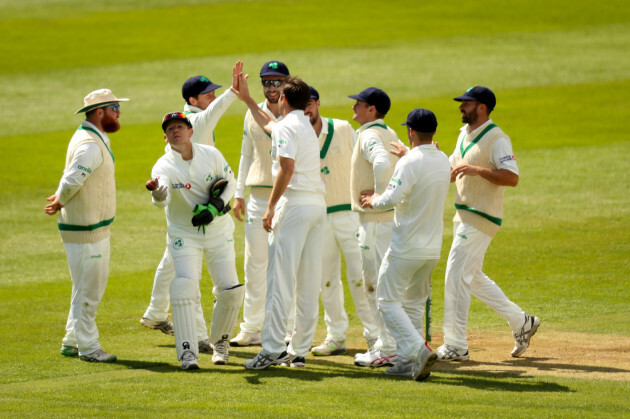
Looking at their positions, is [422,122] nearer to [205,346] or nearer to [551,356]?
[551,356]

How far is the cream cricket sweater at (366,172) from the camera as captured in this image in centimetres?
878

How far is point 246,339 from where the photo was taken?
9953mm

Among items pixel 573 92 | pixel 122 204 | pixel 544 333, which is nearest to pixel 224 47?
pixel 573 92

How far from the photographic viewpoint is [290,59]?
27641 millimetres

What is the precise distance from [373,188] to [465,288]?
4.34 feet

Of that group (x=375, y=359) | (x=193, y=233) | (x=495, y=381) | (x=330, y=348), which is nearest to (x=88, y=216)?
(x=193, y=233)

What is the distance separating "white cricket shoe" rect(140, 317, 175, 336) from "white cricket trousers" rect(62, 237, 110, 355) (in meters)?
1.02

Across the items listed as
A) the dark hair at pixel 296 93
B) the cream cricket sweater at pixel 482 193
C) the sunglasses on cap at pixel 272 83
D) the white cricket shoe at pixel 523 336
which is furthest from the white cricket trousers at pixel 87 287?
the white cricket shoe at pixel 523 336

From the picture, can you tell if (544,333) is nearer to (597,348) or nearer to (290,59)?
(597,348)

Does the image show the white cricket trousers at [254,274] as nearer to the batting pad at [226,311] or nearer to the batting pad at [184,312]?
the batting pad at [226,311]

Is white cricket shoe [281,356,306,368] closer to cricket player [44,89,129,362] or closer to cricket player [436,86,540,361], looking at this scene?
cricket player [436,86,540,361]

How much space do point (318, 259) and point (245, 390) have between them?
4.81ft

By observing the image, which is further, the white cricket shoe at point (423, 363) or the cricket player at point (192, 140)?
the cricket player at point (192, 140)

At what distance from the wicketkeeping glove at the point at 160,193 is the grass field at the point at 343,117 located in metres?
1.54
